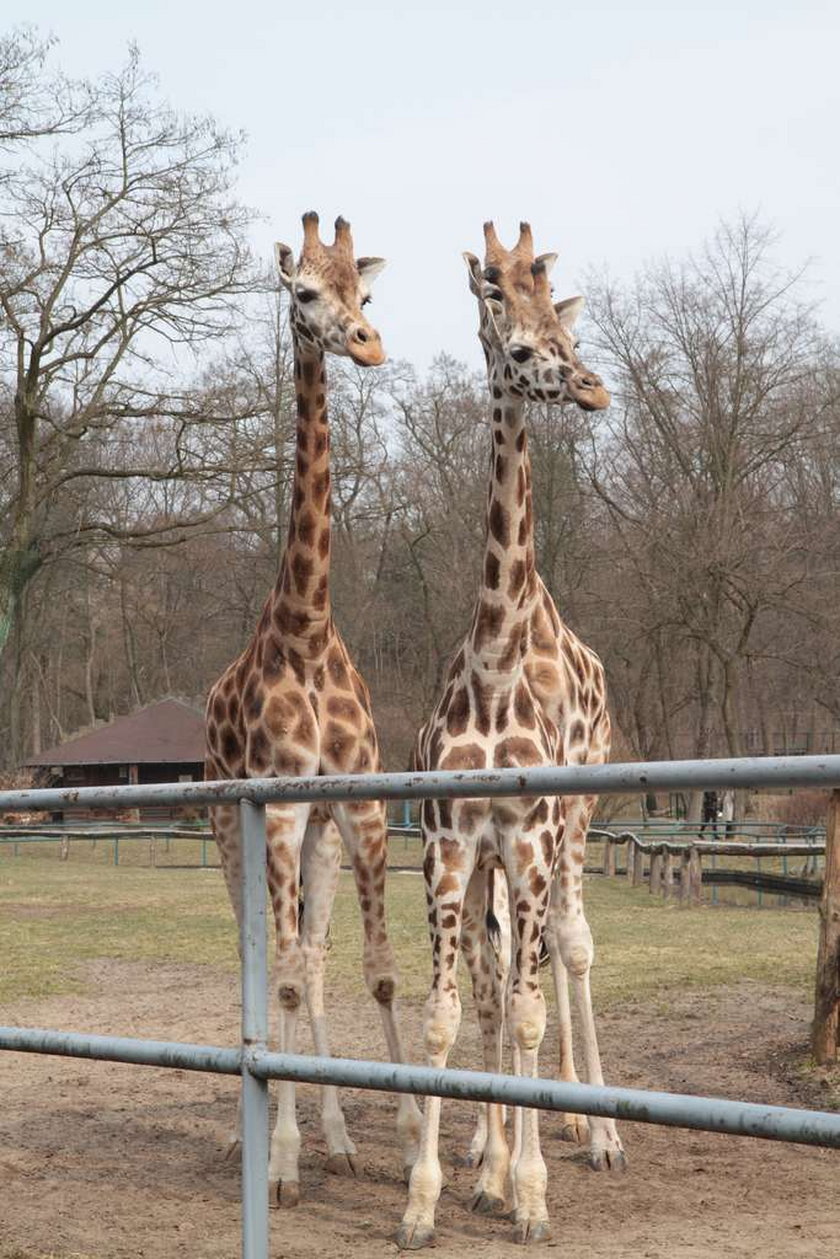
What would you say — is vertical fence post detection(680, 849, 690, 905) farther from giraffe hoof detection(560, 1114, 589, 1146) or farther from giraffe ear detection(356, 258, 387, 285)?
giraffe ear detection(356, 258, 387, 285)

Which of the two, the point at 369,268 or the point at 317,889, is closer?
the point at 369,268

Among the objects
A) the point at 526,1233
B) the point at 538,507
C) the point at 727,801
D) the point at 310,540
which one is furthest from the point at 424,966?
the point at 538,507

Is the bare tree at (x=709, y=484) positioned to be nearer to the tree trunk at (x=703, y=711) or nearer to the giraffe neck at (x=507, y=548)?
the tree trunk at (x=703, y=711)

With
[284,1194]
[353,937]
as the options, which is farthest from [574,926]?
[353,937]

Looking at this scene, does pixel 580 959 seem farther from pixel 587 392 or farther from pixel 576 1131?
pixel 587 392

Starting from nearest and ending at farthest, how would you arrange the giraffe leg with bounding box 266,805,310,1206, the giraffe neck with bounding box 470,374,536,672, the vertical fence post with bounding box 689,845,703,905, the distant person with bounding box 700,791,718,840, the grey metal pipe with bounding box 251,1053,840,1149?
the grey metal pipe with bounding box 251,1053,840,1149 < the giraffe neck with bounding box 470,374,536,672 < the giraffe leg with bounding box 266,805,310,1206 < the vertical fence post with bounding box 689,845,703,905 < the distant person with bounding box 700,791,718,840

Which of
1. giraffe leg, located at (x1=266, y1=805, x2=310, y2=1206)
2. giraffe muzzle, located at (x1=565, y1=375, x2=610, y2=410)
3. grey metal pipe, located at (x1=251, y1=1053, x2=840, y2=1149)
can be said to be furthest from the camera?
giraffe leg, located at (x1=266, y1=805, x2=310, y2=1206)

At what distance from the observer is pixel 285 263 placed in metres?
6.09

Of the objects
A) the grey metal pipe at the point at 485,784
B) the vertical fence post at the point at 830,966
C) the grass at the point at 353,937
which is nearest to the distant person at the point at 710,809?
the grass at the point at 353,937

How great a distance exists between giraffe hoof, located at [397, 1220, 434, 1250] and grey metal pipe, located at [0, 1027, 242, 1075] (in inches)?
67.1

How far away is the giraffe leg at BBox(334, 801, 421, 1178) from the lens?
577 centimetres

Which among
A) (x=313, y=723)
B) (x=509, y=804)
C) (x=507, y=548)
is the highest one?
(x=507, y=548)

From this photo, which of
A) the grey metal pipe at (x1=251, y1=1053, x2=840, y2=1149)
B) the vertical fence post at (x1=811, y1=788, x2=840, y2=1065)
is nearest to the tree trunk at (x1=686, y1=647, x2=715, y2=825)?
the vertical fence post at (x1=811, y1=788, x2=840, y2=1065)

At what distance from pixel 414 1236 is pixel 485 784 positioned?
7.98 feet
